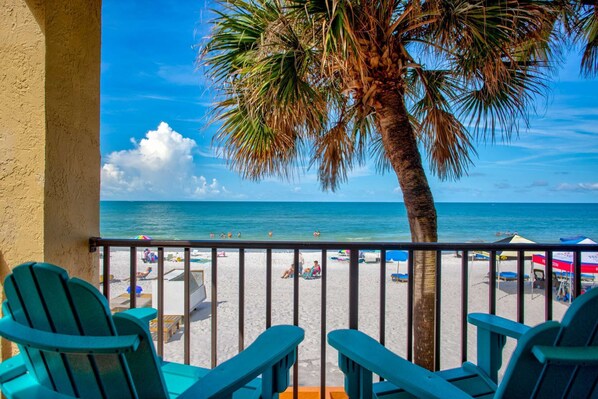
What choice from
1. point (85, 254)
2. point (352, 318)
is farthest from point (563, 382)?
point (85, 254)

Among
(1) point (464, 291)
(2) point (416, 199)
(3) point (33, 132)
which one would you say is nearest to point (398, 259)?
(2) point (416, 199)

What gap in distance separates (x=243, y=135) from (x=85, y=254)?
2185mm

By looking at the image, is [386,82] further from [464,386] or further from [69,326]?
[69,326]

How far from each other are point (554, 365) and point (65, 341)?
1.24 metres

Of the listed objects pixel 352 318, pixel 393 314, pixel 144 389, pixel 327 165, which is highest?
pixel 327 165

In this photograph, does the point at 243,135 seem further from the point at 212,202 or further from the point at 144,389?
the point at 212,202

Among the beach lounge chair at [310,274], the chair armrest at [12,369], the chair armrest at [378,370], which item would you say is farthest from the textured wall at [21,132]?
the beach lounge chair at [310,274]

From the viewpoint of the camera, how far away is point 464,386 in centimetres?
142

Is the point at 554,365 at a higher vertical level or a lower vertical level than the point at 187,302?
higher

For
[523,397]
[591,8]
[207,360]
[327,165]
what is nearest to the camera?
[523,397]

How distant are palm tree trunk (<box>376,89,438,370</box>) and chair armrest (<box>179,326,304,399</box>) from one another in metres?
2.40

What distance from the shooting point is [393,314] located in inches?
306

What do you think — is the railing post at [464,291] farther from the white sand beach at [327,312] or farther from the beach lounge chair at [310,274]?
the beach lounge chair at [310,274]

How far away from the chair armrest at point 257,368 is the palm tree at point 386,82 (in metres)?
1.90
